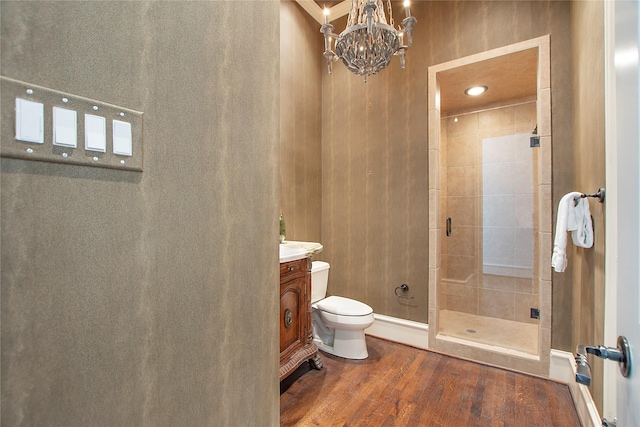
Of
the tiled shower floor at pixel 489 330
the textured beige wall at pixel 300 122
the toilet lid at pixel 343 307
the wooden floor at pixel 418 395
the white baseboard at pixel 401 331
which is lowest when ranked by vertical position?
the tiled shower floor at pixel 489 330

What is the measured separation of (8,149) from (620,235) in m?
1.16

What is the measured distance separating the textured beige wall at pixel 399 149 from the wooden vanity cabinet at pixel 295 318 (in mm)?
913

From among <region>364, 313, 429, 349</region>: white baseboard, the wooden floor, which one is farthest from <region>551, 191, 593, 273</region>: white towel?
<region>364, 313, 429, 349</region>: white baseboard

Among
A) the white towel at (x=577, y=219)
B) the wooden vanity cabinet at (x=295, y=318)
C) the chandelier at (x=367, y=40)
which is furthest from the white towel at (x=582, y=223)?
the wooden vanity cabinet at (x=295, y=318)

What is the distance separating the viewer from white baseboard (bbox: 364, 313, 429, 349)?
2.56 m

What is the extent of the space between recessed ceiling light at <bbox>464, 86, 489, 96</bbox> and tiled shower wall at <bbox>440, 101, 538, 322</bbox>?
1.81 feet

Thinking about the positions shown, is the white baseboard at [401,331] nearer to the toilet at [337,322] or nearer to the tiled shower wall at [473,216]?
the toilet at [337,322]

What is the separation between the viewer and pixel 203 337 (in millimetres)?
789

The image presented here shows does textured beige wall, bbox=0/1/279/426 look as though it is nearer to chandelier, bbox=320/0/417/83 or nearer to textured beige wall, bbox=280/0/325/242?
chandelier, bbox=320/0/417/83

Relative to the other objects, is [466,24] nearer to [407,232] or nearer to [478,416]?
[407,232]

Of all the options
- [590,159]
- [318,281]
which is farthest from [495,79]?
[318,281]

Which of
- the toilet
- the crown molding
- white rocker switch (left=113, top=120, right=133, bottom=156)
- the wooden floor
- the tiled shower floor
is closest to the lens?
white rocker switch (left=113, top=120, right=133, bottom=156)

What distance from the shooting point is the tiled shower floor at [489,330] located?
2662 millimetres

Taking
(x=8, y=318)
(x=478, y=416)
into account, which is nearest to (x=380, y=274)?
(x=478, y=416)
